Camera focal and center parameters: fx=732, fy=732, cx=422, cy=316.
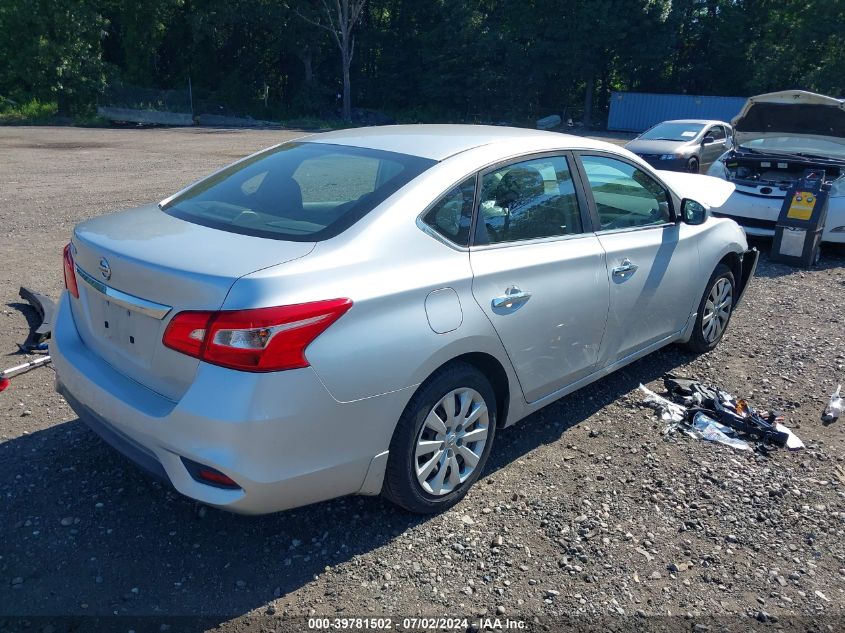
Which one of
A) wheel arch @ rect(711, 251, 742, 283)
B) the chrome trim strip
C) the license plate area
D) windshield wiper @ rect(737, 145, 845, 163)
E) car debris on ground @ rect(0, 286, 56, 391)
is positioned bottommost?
car debris on ground @ rect(0, 286, 56, 391)

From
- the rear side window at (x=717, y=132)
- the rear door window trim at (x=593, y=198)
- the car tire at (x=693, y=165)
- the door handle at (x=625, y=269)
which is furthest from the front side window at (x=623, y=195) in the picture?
the rear side window at (x=717, y=132)

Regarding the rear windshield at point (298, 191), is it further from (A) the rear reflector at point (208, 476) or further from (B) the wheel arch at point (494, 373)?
(A) the rear reflector at point (208, 476)

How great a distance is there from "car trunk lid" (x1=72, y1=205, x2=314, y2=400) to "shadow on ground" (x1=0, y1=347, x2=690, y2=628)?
2.51 feet

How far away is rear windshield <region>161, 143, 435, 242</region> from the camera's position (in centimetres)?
331

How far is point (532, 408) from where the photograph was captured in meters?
4.03

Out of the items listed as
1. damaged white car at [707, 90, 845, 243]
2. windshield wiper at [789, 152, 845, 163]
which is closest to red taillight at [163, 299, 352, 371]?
damaged white car at [707, 90, 845, 243]

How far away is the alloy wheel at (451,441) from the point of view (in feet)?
11.0

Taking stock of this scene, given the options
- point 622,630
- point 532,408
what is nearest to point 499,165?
point 532,408

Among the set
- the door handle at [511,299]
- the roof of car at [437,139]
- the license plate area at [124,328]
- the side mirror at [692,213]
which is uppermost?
the roof of car at [437,139]

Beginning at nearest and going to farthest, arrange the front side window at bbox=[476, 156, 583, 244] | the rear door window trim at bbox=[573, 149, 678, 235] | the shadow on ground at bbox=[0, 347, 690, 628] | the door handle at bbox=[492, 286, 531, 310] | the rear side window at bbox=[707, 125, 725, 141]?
the shadow on ground at bbox=[0, 347, 690, 628]
the door handle at bbox=[492, 286, 531, 310]
the front side window at bbox=[476, 156, 583, 244]
the rear door window trim at bbox=[573, 149, 678, 235]
the rear side window at bbox=[707, 125, 725, 141]

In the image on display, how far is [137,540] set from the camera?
3289 mm

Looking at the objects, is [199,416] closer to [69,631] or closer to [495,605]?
[69,631]

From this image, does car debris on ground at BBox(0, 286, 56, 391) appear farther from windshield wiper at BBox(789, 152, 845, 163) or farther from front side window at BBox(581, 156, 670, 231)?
windshield wiper at BBox(789, 152, 845, 163)

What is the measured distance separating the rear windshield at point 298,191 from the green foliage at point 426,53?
35.9 metres
